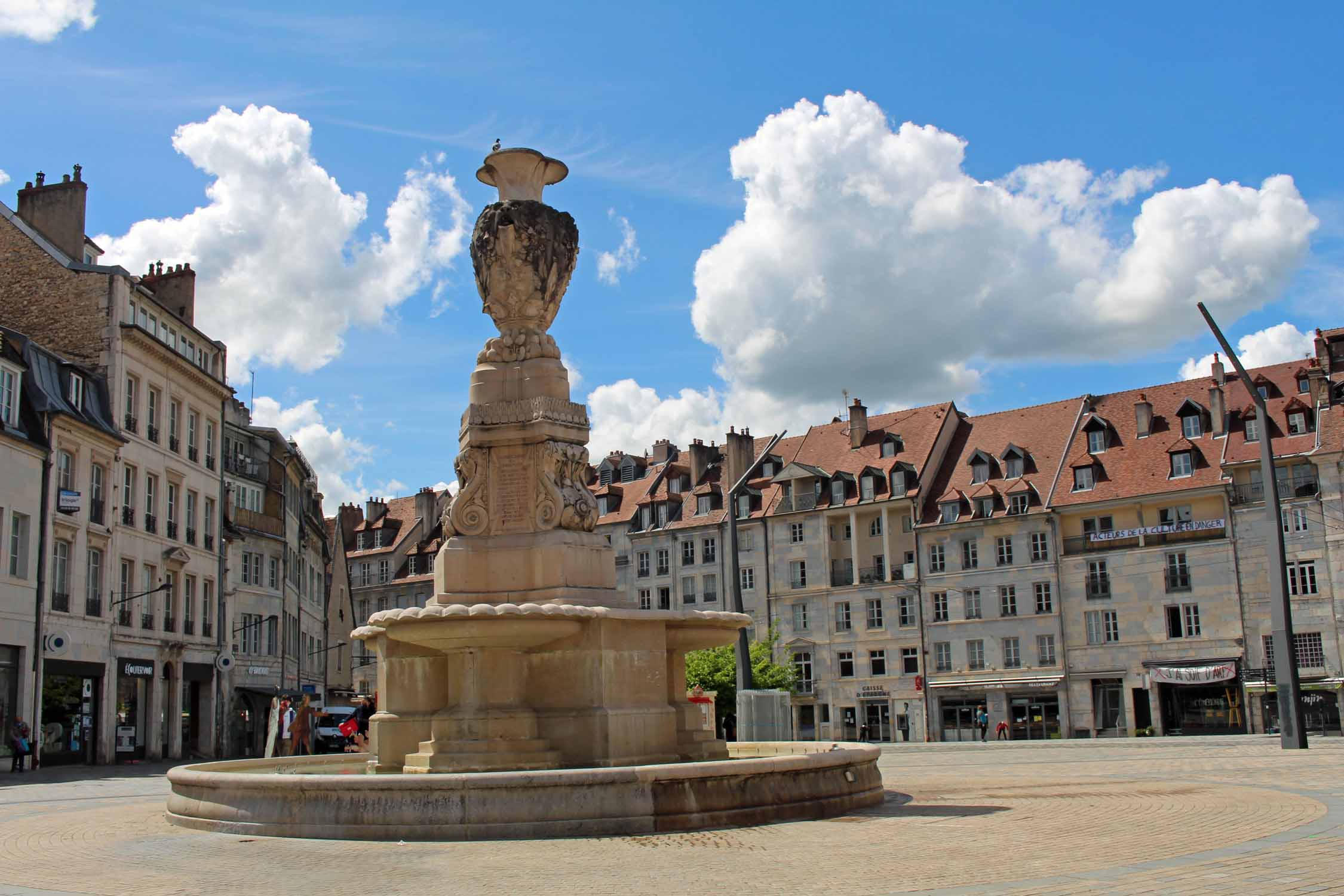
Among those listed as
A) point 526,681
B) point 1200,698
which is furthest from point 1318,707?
point 526,681

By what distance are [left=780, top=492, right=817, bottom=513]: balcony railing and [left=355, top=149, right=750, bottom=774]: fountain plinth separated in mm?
54298

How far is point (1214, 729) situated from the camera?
55781mm

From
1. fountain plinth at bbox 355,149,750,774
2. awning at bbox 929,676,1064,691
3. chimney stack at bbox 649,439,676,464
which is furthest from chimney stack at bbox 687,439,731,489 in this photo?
fountain plinth at bbox 355,149,750,774

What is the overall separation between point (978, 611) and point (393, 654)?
5228 cm

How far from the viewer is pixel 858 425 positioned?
73438mm

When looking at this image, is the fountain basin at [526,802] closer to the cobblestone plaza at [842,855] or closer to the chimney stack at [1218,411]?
the cobblestone plaza at [842,855]

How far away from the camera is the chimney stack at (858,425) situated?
73312 millimetres

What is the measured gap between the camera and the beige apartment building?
40531mm

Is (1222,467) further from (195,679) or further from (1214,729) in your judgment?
(195,679)

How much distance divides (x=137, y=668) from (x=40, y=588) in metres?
6.30

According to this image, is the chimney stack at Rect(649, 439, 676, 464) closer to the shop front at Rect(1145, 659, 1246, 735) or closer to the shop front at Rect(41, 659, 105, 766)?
the shop front at Rect(1145, 659, 1246, 735)

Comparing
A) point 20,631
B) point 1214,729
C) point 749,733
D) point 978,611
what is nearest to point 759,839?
point 749,733

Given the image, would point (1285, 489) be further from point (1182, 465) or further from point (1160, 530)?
point (1160, 530)

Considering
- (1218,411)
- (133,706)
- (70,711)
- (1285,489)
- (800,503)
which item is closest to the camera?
(70,711)
